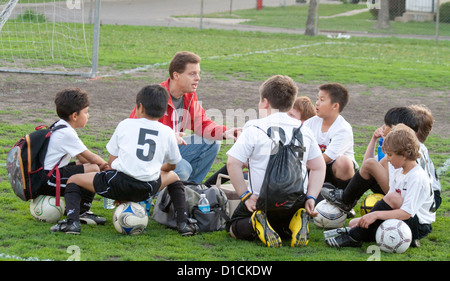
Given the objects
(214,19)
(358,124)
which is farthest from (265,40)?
(358,124)

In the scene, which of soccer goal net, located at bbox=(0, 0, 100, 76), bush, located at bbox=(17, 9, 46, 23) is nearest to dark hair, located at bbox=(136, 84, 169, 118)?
soccer goal net, located at bbox=(0, 0, 100, 76)

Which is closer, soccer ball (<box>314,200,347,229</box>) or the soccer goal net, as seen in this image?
soccer ball (<box>314,200,347,229</box>)

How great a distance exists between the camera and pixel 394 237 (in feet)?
15.8

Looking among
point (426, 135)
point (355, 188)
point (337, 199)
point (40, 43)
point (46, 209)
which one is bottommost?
point (46, 209)

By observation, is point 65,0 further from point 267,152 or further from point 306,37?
point 267,152

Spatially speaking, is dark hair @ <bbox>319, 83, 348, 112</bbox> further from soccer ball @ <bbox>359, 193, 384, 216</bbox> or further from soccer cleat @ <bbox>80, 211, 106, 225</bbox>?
soccer cleat @ <bbox>80, 211, 106, 225</bbox>

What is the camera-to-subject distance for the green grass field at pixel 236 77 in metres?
4.71

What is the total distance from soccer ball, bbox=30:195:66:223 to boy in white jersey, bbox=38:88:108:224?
0.06 meters

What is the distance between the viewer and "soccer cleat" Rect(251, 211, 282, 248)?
490 centimetres

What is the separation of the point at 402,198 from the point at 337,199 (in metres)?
0.73

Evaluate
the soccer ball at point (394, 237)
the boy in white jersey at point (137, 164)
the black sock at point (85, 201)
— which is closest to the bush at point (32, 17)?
the black sock at point (85, 201)

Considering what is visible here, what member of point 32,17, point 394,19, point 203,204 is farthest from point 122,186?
point 394,19

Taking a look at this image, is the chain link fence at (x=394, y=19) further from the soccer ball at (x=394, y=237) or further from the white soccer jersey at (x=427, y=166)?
the soccer ball at (x=394, y=237)

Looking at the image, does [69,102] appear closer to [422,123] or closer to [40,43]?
[422,123]
